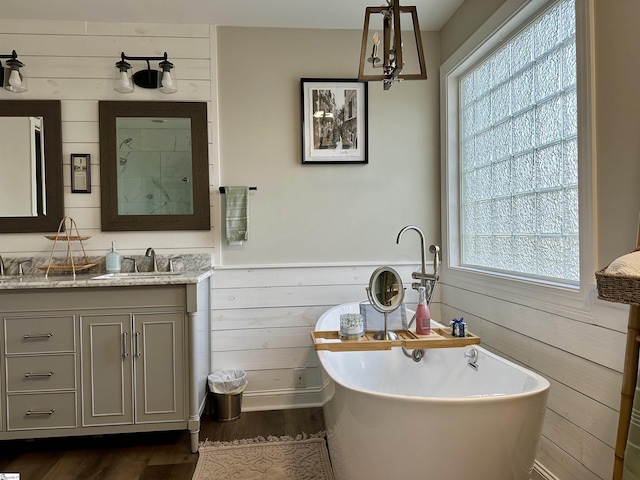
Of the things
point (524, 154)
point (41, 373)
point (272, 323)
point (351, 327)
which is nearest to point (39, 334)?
point (41, 373)

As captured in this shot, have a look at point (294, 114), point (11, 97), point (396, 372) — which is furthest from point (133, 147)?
point (396, 372)

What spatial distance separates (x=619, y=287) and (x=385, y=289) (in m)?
1.26

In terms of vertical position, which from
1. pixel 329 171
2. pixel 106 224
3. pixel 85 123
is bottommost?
pixel 106 224

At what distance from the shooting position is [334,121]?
9.63ft

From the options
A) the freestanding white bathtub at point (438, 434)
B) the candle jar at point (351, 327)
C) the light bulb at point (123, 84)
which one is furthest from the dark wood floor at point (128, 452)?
the light bulb at point (123, 84)

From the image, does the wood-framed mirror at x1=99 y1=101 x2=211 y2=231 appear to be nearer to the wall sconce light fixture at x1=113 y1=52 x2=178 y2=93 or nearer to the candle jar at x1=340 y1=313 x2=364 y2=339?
the wall sconce light fixture at x1=113 y1=52 x2=178 y2=93

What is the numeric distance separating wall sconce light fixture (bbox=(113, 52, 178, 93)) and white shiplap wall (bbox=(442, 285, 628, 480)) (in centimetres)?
243

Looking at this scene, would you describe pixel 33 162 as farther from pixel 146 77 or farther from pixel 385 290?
pixel 385 290

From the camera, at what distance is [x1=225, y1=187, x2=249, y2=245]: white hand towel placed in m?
2.80

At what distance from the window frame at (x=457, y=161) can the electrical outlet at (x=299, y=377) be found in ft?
3.89

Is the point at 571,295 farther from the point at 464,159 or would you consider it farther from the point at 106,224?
the point at 106,224

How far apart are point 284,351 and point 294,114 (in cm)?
165

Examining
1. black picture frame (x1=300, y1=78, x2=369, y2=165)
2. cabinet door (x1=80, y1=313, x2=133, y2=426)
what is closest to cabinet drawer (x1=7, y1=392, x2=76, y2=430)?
cabinet door (x1=80, y1=313, x2=133, y2=426)

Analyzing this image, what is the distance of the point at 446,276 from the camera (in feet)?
9.68
